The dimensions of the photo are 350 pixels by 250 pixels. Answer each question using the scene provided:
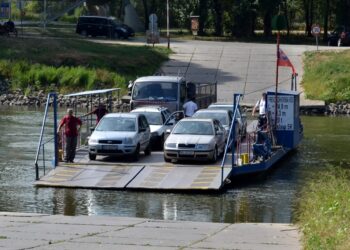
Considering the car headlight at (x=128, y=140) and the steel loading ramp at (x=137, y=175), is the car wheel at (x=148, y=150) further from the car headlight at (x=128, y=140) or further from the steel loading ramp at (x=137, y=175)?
the car headlight at (x=128, y=140)

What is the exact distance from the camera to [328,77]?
196 ft

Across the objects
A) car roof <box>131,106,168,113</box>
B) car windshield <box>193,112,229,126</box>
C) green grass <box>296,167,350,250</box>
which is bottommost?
car windshield <box>193,112,229,126</box>

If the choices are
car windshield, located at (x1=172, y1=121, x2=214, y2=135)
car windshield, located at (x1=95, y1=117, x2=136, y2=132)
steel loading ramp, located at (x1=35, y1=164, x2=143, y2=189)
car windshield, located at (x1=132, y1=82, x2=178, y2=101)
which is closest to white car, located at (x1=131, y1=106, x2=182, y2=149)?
car windshield, located at (x1=132, y1=82, x2=178, y2=101)

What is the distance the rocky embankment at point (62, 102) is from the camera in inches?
2143

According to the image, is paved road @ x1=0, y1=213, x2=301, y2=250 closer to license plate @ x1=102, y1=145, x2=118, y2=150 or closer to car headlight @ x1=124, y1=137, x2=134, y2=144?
license plate @ x1=102, y1=145, x2=118, y2=150

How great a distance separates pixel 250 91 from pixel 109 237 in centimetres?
4095

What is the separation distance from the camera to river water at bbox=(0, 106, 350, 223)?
24500mm

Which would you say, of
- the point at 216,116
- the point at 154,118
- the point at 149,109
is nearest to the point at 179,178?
the point at 216,116

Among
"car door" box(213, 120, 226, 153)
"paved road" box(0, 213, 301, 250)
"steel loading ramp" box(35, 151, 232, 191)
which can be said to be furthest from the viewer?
"car door" box(213, 120, 226, 153)

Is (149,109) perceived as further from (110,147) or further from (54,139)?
(54,139)

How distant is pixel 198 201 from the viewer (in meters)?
26.4

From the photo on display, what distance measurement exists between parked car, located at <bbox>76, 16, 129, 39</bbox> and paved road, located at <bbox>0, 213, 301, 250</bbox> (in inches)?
2236

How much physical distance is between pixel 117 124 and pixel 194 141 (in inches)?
113

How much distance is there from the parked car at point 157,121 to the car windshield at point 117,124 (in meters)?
2.45
